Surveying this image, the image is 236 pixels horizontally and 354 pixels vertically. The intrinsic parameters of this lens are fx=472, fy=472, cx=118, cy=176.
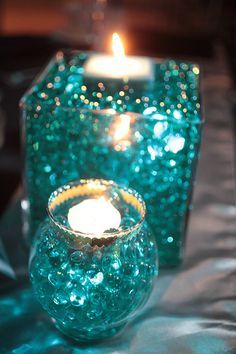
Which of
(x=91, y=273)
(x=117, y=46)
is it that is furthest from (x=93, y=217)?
(x=117, y=46)

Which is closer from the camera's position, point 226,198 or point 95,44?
point 226,198

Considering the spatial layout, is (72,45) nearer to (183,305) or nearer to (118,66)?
(118,66)

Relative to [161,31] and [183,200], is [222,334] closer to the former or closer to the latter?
[183,200]

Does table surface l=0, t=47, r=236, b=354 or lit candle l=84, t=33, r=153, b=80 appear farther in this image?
lit candle l=84, t=33, r=153, b=80

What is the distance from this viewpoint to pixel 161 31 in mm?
1271

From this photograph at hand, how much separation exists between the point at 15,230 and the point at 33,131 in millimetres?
152

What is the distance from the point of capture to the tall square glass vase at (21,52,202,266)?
51cm

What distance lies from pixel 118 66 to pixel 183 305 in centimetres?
31

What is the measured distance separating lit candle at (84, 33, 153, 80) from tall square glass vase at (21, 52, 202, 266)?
1 centimetres

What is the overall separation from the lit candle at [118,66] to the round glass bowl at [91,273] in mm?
208

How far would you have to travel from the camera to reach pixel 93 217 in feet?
1.49

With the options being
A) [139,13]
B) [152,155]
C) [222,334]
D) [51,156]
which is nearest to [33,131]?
[51,156]

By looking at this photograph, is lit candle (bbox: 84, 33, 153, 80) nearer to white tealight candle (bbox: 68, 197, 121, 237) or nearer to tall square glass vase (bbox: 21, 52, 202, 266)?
tall square glass vase (bbox: 21, 52, 202, 266)

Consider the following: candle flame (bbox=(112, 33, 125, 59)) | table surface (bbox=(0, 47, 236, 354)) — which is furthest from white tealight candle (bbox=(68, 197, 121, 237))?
candle flame (bbox=(112, 33, 125, 59))
